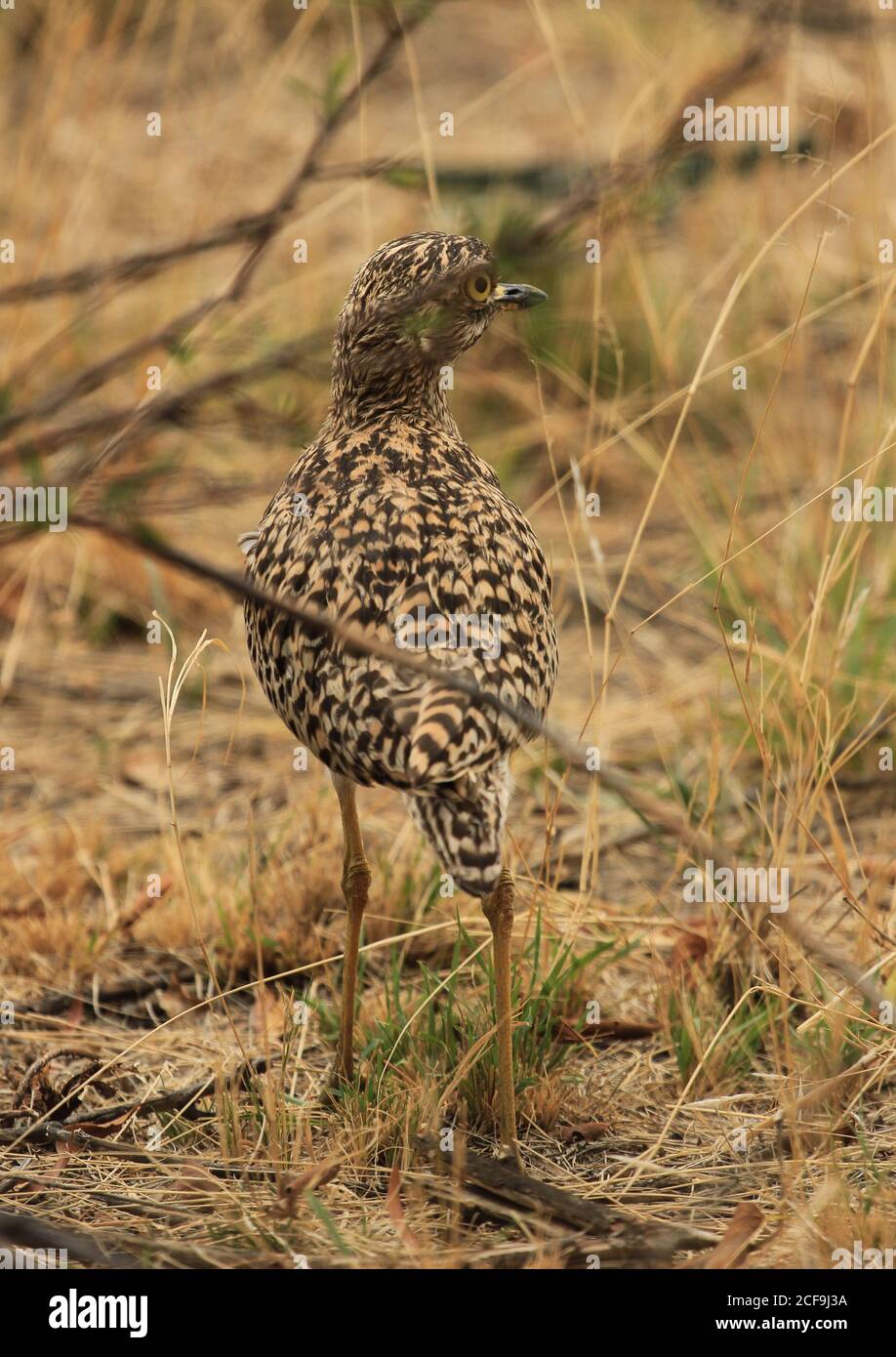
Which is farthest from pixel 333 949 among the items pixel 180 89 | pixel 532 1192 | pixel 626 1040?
pixel 180 89

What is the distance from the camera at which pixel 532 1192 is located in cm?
335

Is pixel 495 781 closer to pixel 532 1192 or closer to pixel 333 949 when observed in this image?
pixel 532 1192

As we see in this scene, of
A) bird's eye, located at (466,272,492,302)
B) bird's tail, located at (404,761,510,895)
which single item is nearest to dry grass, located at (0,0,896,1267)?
bird's eye, located at (466,272,492,302)

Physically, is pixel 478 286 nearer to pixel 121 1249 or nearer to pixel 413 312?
pixel 413 312

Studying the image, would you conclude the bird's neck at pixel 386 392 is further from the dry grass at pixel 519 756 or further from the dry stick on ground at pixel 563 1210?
the dry stick on ground at pixel 563 1210

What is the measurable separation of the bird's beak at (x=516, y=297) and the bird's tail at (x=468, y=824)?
1118 millimetres

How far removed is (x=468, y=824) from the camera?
3.09 m

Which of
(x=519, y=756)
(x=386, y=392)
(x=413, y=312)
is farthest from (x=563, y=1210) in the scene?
(x=519, y=756)

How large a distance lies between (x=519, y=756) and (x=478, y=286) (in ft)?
7.26

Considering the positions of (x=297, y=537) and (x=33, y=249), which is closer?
(x=297, y=537)

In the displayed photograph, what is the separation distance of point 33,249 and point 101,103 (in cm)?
190

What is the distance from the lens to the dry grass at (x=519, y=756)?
3514mm

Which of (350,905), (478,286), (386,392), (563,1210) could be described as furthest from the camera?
(350,905)

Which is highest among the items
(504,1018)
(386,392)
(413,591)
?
(386,392)
